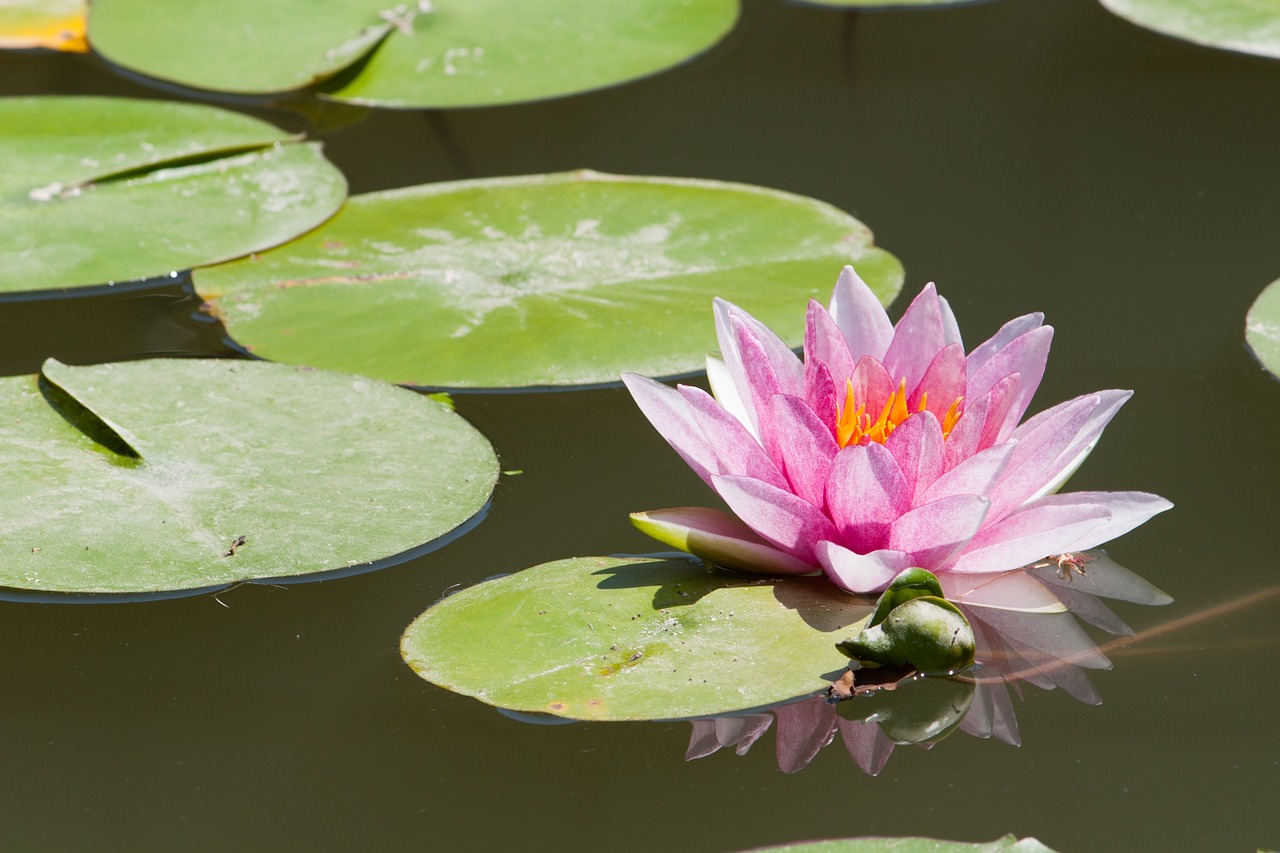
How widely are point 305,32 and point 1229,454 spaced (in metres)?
2.72

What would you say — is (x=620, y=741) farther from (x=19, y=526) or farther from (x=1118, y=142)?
(x=1118, y=142)

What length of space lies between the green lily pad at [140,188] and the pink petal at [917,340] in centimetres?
142

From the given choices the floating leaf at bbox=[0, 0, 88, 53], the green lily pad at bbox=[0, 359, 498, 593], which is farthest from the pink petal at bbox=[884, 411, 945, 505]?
the floating leaf at bbox=[0, 0, 88, 53]

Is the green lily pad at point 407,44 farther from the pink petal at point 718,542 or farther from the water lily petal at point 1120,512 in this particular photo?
the water lily petal at point 1120,512

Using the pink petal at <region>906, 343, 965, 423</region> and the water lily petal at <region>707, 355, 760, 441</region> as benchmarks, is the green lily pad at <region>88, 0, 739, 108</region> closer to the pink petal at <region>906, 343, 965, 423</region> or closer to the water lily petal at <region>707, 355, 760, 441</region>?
the water lily petal at <region>707, 355, 760, 441</region>

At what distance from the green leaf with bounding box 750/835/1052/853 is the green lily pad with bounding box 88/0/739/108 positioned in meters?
2.48

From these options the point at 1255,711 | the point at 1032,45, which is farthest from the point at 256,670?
the point at 1032,45

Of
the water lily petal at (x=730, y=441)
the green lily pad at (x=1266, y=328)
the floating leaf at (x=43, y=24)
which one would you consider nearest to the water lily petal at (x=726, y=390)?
the water lily petal at (x=730, y=441)

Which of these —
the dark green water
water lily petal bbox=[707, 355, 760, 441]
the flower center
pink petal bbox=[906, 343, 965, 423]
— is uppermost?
pink petal bbox=[906, 343, 965, 423]

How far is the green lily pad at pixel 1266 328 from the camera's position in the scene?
2.05m

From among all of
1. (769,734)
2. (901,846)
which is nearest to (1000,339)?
(769,734)

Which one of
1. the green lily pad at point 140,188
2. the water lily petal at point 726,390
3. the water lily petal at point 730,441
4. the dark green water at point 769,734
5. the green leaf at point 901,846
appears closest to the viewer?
the green leaf at point 901,846

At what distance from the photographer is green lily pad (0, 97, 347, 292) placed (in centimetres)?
248

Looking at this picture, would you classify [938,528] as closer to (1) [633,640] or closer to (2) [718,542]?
(2) [718,542]
